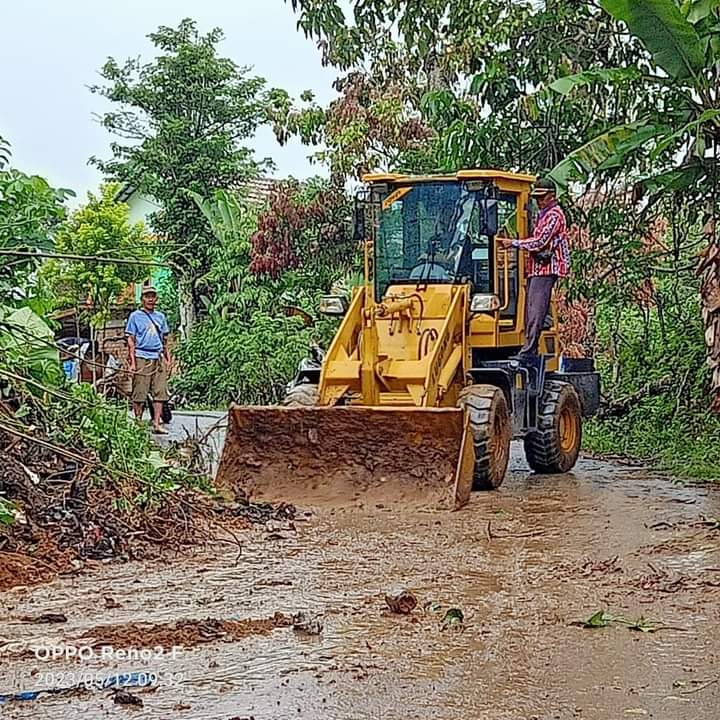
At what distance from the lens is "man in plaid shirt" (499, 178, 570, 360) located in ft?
39.2

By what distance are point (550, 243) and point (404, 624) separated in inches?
247

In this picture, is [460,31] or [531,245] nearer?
[531,245]

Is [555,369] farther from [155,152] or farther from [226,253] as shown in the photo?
[155,152]

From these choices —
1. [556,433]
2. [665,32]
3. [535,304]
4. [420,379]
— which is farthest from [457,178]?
[556,433]

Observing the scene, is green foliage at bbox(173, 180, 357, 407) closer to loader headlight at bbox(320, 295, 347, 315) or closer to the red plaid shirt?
loader headlight at bbox(320, 295, 347, 315)

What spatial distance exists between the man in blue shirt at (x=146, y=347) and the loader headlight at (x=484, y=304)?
4.78 m

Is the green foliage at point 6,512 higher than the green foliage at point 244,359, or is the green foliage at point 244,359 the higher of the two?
the green foliage at point 244,359

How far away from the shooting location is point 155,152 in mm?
31609

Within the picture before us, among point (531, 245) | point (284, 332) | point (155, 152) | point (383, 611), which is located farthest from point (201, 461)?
point (155, 152)

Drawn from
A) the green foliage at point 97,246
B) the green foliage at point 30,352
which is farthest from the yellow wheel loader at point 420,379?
the green foliage at point 97,246

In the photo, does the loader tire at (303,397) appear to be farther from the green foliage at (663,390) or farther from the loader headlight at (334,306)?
the green foliage at (663,390)

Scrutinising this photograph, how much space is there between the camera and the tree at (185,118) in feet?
104

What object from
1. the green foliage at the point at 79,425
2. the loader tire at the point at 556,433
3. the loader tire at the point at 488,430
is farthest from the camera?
the loader tire at the point at 556,433

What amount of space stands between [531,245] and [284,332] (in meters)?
11.9
